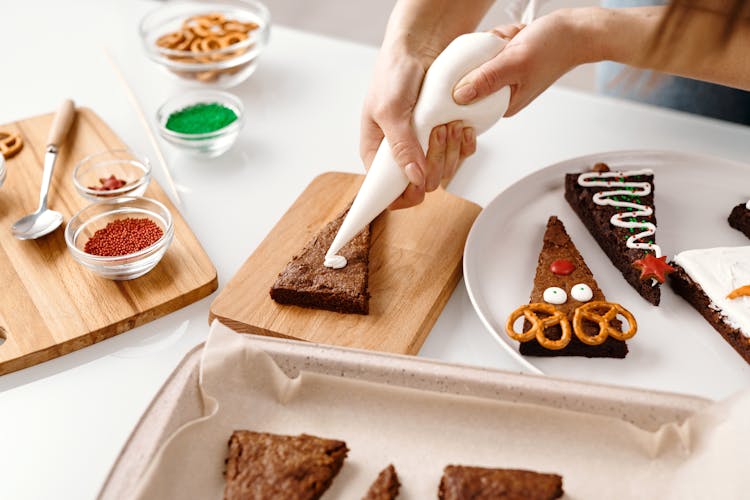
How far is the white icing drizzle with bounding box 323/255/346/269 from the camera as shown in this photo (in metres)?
1.48

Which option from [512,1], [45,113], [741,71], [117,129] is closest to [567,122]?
[512,1]

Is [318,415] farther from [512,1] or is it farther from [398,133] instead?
[512,1]

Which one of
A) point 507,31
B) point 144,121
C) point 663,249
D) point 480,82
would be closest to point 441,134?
point 480,82

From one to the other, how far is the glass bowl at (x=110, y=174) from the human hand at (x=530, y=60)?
736 millimetres

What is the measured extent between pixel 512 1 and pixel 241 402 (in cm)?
130

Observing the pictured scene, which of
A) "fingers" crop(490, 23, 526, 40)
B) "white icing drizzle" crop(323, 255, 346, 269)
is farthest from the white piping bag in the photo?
"fingers" crop(490, 23, 526, 40)

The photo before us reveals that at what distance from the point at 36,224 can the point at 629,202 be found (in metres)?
1.24

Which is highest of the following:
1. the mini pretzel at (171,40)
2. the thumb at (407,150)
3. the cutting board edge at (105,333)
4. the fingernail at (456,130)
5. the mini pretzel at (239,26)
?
the fingernail at (456,130)

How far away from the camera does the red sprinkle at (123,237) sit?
1482 millimetres

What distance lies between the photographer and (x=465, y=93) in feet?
4.61

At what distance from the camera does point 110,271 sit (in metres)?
1.45

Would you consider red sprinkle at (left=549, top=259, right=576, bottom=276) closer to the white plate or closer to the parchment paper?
the white plate

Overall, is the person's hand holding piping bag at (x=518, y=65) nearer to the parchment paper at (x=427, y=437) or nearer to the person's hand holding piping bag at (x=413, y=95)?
the person's hand holding piping bag at (x=413, y=95)

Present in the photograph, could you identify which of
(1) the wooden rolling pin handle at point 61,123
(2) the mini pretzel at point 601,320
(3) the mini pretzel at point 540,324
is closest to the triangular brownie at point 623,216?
(2) the mini pretzel at point 601,320
